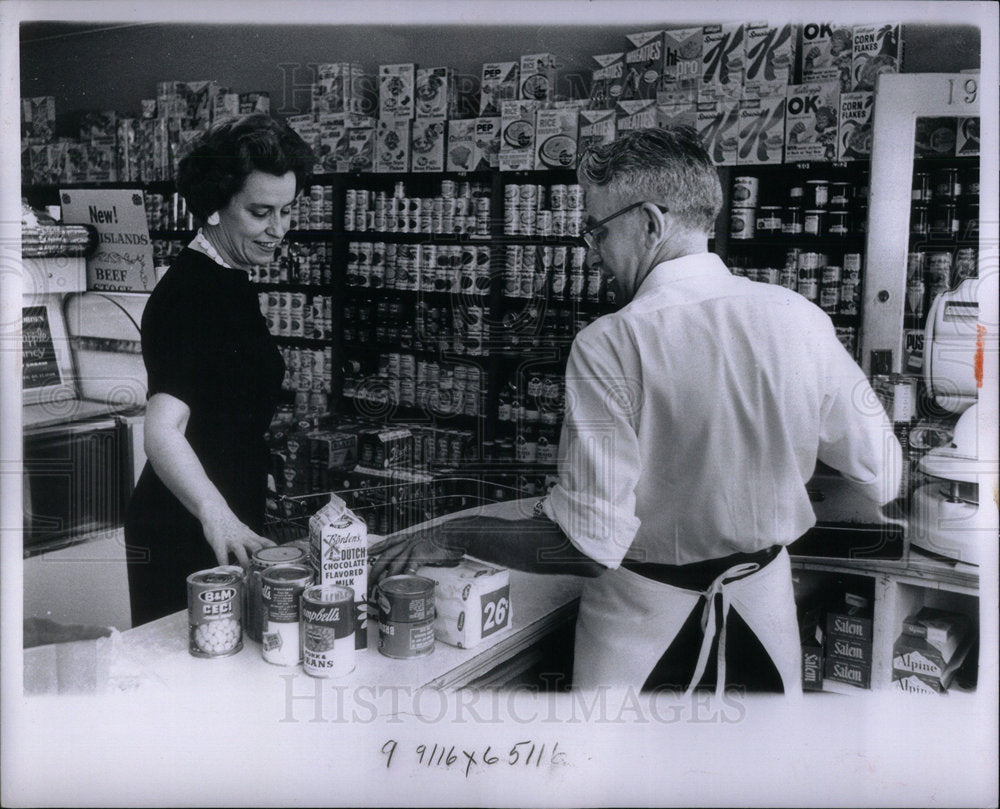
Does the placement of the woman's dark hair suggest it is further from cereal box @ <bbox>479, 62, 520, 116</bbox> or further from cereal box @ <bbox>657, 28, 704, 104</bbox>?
cereal box @ <bbox>657, 28, 704, 104</bbox>

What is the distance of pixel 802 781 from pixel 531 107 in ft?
6.51

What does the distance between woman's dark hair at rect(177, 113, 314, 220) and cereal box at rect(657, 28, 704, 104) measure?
100 cm

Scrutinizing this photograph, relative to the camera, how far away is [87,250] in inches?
86.9

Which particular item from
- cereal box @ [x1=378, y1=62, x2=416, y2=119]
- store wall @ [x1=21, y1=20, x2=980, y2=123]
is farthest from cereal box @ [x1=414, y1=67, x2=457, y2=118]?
store wall @ [x1=21, y1=20, x2=980, y2=123]

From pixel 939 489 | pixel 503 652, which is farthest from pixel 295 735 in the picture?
pixel 939 489

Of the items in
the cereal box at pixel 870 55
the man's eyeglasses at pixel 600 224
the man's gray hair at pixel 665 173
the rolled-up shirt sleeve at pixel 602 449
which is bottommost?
the rolled-up shirt sleeve at pixel 602 449

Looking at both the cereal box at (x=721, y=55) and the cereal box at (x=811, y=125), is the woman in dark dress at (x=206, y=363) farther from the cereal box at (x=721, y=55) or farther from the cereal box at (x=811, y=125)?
the cereal box at (x=811, y=125)

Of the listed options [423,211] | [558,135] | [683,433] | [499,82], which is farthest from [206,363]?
[423,211]

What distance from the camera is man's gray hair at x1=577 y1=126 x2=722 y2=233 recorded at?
175 centimetres

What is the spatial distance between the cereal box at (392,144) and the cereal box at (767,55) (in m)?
1.13

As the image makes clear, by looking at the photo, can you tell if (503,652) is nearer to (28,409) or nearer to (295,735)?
(295,735)

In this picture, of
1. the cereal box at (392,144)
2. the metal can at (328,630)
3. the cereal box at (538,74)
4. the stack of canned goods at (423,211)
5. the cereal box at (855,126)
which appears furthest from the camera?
the stack of canned goods at (423,211)

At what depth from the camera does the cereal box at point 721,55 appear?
2.16 m

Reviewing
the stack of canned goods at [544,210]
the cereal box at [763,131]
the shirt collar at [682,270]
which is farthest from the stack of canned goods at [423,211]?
the shirt collar at [682,270]
